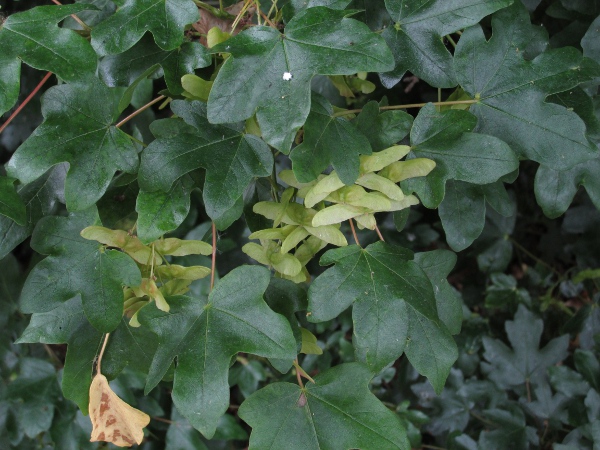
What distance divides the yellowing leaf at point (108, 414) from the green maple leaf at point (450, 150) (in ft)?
1.72

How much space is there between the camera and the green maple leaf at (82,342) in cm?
97

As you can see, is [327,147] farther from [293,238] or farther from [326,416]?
[326,416]

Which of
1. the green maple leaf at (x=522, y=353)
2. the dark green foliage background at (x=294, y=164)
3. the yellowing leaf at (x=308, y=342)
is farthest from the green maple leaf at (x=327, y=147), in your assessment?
the green maple leaf at (x=522, y=353)

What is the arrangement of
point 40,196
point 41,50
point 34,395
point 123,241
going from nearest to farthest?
point 41,50 → point 123,241 → point 40,196 → point 34,395

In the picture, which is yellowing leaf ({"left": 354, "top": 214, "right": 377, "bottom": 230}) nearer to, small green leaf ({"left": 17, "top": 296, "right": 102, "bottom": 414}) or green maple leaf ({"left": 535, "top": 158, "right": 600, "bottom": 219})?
green maple leaf ({"left": 535, "top": 158, "right": 600, "bottom": 219})

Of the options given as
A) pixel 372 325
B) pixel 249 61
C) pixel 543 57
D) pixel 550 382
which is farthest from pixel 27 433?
pixel 543 57

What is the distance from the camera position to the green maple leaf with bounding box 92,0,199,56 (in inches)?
33.4

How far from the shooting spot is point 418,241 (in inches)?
73.1

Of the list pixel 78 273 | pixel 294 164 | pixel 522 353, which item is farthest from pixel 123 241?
pixel 522 353

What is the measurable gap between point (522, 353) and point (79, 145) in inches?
49.5

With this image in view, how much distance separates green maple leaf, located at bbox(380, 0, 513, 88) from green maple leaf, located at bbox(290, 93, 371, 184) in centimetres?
13

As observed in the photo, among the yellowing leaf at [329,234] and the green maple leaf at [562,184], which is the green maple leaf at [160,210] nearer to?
the yellowing leaf at [329,234]

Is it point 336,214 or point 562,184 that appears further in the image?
point 562,184

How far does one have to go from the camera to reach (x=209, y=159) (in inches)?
34.6
